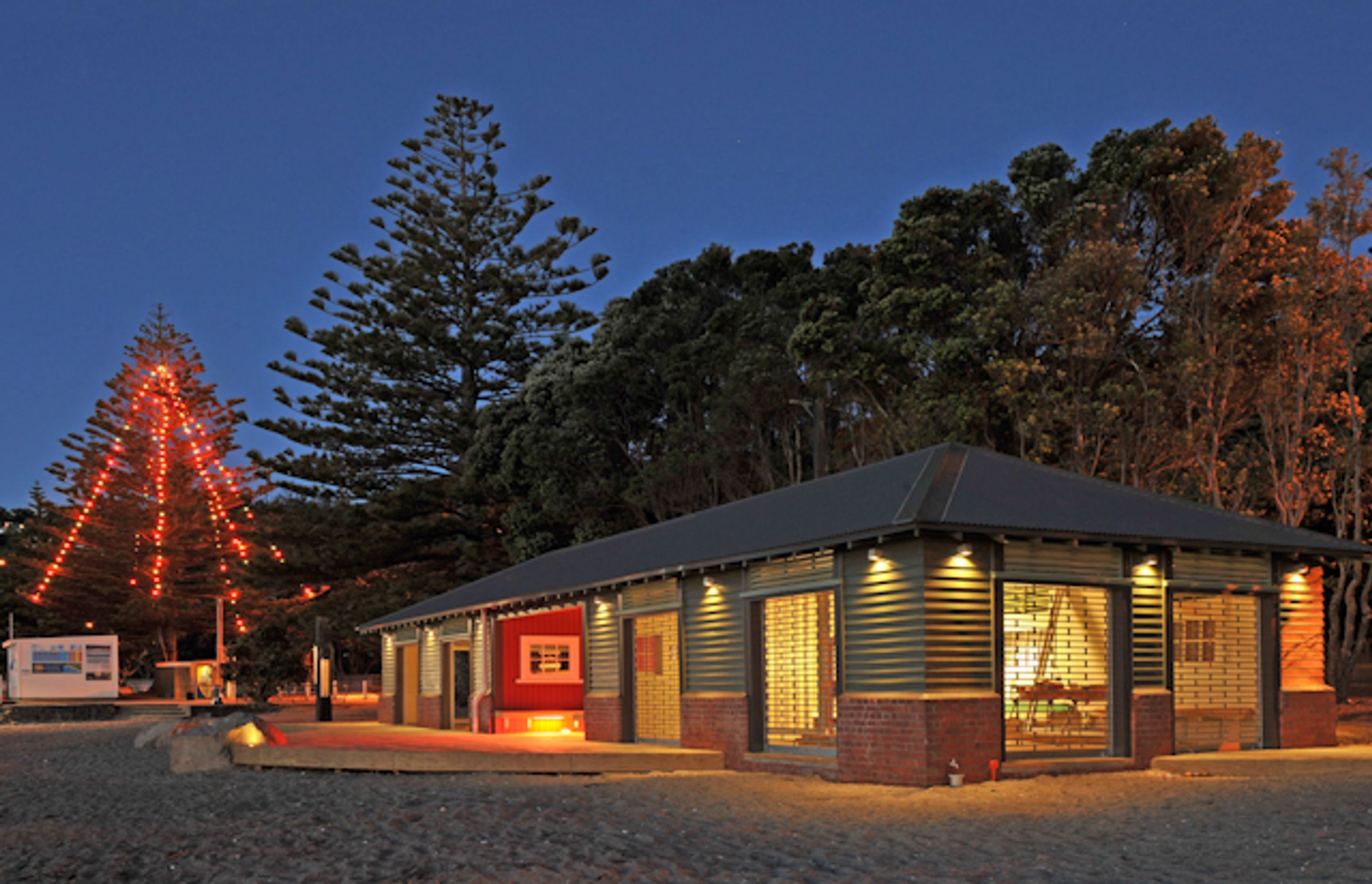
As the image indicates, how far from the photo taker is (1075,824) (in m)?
8.70

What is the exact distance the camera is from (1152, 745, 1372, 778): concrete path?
11.2 meters

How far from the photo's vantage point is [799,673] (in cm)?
1393

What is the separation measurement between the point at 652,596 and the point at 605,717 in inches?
85.1

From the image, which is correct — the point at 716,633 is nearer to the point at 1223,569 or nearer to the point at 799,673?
the point at 799,673

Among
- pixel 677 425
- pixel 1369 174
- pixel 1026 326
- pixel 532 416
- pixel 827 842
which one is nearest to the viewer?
pixel 827 842

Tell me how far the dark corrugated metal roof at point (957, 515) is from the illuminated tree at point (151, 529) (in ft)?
103

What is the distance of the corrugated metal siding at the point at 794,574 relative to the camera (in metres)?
12.2

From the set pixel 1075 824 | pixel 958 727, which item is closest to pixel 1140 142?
pixel 958 727

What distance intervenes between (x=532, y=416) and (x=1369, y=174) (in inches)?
803

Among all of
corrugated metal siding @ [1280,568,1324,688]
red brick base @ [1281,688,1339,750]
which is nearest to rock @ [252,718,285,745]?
red brick base @ [1281,688,1339,750]

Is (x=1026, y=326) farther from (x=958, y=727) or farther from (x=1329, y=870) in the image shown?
(x=1329, y=870)

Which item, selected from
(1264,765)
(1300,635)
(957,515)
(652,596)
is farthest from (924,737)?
(652,596)

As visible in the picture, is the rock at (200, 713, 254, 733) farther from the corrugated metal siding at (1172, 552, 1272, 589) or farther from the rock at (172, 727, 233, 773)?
the corrugated metal siding at (1172, 552, 1272, 589)

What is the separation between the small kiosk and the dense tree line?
20.8 feet
